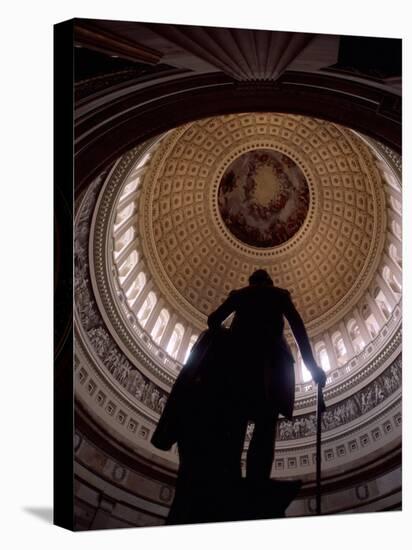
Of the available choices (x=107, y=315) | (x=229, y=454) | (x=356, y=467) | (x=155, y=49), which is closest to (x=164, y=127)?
(x=155, y=49)

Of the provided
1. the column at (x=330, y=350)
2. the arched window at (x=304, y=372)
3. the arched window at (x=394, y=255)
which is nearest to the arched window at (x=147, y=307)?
the arched window at (x=304, y=372)

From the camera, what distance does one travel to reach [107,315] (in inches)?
624

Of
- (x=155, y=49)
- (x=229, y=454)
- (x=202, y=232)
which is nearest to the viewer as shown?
(x=155, y=49)

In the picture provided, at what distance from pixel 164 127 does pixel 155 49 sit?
41.1 inches

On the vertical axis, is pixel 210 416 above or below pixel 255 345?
below

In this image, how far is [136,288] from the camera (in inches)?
634

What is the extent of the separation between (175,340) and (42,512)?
2822mm

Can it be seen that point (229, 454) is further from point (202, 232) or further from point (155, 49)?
point (155, 49)

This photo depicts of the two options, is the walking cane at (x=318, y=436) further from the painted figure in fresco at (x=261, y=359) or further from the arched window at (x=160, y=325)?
the arched window at (x=160, y=325)

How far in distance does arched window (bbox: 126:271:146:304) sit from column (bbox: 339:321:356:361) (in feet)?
9.19

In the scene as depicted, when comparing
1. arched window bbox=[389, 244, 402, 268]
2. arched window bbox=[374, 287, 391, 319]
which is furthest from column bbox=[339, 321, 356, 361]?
arched window bbox=[389, 244, 402, 268]

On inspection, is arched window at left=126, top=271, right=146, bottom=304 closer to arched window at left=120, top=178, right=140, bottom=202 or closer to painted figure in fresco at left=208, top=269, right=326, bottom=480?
arched window at left=120, top=178, right=140, bottom=202

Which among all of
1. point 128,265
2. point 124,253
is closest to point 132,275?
point 128,265

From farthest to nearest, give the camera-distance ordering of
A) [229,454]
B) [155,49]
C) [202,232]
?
[202,232], [229,454], [155,49]
